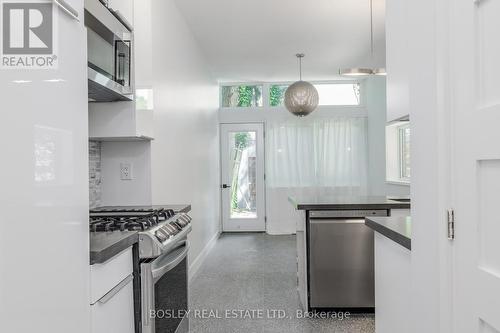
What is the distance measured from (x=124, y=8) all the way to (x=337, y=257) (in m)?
2.24

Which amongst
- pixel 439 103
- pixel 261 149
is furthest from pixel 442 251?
pixel 261 149

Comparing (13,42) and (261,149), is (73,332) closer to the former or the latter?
(13,42)

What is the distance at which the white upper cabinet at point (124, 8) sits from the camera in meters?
1.99

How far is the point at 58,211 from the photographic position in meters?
1.03

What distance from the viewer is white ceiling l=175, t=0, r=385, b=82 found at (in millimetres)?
3607

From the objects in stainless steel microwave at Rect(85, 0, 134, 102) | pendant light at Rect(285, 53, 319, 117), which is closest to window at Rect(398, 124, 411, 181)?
pendant light at Rect(285, 53, 319, 117)

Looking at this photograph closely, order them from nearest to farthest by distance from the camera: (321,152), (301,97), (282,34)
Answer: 1. (282,34)
2. (301,97)
3. (321,152)

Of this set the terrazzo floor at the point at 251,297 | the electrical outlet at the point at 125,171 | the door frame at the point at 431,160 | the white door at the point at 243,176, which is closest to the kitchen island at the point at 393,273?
the door frame at the point at 431,160

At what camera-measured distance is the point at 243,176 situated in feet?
22.1

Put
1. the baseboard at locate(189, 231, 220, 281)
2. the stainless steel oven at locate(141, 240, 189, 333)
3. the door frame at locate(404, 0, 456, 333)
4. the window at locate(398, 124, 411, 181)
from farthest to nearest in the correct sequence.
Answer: the window at locate(398, 124, 411, 181) < the baseboard at locate(189, 231, 220, 281) < the stainless steel oven at locate(141, 240, 189, 333) < the door frame at locate(404, 0, 456, 333)

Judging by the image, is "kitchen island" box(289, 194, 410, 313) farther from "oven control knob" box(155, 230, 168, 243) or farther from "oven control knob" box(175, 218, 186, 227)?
"oven control knob" box(155, 230, 168, 243)

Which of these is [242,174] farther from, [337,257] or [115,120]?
[115,120]

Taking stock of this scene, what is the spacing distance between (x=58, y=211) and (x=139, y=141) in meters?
1.63

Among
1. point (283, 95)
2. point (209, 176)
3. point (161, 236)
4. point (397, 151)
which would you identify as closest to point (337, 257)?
point (161, 236)
